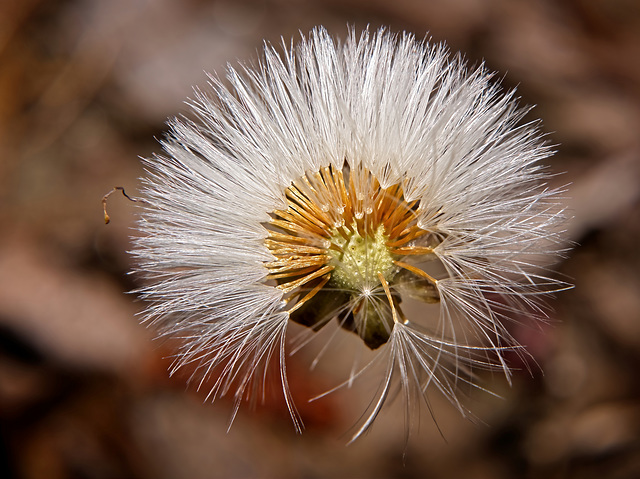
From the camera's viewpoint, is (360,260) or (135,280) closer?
(360,260)

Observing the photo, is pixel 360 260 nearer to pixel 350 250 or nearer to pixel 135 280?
pixel 350 250

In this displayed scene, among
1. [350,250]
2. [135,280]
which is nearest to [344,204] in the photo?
[350,250]

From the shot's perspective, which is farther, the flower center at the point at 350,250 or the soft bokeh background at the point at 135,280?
the soft bokeh background at the point at 135,280

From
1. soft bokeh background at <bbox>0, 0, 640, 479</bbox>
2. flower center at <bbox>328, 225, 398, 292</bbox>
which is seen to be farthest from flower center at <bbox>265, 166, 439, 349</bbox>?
soft bokeh background at <bbox>0, 0, 640, 479</bbox>

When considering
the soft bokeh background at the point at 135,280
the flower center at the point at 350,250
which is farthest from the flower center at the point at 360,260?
the soft bokeh background at the point at 135,280

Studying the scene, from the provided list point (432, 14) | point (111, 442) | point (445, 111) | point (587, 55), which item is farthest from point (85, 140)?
point (587, 55)

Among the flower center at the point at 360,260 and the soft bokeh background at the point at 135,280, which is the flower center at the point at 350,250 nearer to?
the flower center at the point at 360,260

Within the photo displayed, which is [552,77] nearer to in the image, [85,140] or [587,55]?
[587,55]

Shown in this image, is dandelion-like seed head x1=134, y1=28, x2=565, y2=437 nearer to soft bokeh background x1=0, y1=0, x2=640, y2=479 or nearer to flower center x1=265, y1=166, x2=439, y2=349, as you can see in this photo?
flower center x1=265, y1=166, x2=439, y2=349
